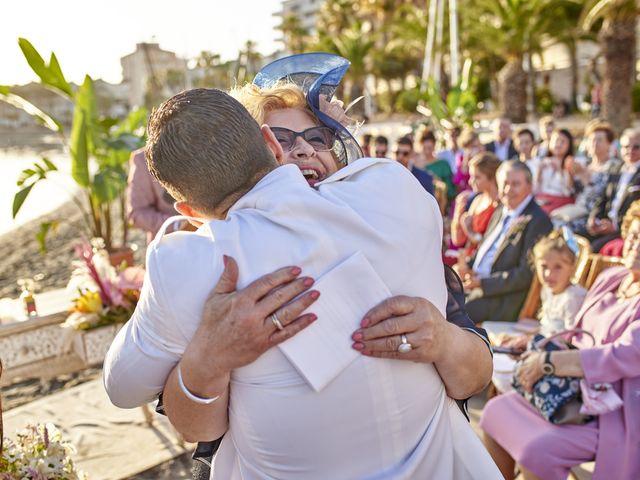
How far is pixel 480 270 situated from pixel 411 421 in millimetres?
3708

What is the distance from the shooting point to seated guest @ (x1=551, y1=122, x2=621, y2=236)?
21.3ft

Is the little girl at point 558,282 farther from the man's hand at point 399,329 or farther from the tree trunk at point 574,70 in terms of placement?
the tree trunk at point 574,70

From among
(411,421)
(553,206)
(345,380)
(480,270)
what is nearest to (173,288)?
(345,380)

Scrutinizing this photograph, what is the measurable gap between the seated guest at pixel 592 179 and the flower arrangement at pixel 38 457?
18.1ft

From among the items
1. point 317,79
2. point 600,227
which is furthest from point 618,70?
point 317,79

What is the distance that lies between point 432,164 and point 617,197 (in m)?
2.43

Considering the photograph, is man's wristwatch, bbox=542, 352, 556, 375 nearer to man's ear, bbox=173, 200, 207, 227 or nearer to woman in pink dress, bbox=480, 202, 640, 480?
woman in pink dress, bbox=480, 202, 640, 480

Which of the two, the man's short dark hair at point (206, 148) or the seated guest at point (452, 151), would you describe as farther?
the seated guest at point (452, 151)

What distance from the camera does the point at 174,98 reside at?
3.95ft

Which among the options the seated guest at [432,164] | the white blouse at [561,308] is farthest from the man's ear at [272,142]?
the seated guest at [432,164]

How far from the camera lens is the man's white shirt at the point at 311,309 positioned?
1.13m

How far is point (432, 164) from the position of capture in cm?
797

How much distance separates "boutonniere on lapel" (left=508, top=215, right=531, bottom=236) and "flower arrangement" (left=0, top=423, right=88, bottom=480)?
11.2 ft

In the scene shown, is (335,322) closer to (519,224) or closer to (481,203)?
(519,224)
